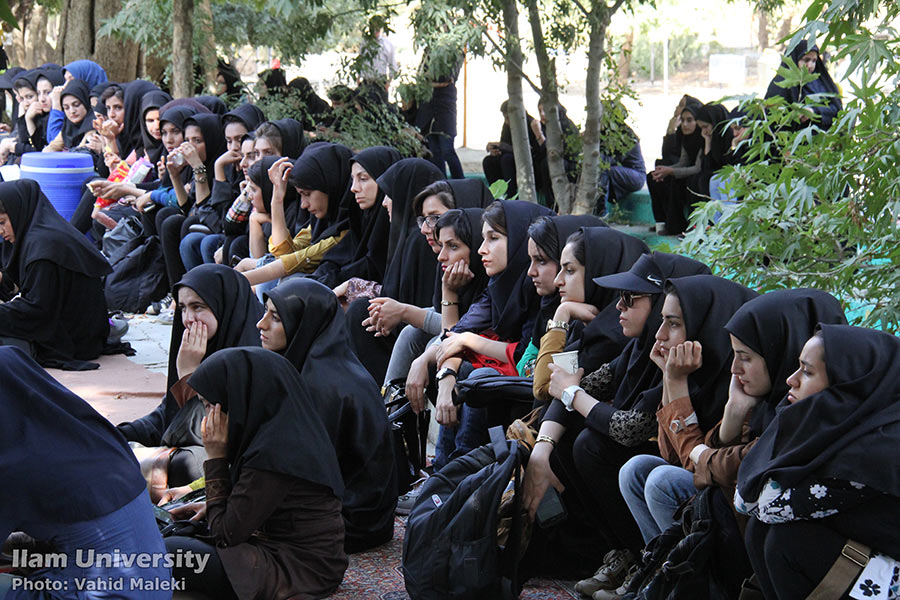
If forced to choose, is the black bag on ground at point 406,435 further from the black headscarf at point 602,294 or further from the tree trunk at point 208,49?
the tree trunk at point 208,49

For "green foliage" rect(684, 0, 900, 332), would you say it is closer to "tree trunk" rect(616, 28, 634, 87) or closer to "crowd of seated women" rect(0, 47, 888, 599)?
"crowd of seated women" rect(0, 47, 888, 599)

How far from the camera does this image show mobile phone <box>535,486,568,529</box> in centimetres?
370

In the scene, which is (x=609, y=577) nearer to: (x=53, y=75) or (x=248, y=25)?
(x=248, y=25)

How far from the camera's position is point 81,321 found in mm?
7098

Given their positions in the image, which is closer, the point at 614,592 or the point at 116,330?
the point at 614,592

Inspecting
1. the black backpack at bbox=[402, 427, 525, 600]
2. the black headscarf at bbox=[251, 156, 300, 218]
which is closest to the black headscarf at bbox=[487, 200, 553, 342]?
the black backpack at bbox=[402, 427, 525, 600]

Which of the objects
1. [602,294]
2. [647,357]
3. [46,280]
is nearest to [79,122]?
[46,280]

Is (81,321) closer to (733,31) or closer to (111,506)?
(111,506)

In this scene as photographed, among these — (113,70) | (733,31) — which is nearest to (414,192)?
(113,70)

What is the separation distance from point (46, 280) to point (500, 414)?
382 cm

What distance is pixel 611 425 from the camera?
3539 millimetres

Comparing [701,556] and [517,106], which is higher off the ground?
[517,106]

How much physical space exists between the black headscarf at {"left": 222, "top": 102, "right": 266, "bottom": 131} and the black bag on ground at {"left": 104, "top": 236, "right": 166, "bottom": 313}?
3.92 ft

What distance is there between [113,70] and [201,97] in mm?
4600
